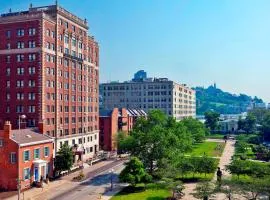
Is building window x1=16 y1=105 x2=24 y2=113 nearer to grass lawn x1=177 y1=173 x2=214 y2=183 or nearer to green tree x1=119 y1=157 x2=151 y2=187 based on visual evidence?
green tree x1=119 y1=157 x2=151 y2=187

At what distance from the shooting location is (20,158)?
204 ft

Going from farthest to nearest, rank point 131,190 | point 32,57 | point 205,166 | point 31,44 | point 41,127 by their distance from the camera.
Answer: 1. point 31,44
2. point 32,57
3. point 41,127
4. point 205,166
5. point 131,190

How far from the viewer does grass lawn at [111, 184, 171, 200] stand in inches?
2188

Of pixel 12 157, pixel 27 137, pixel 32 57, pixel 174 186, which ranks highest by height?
pixel 32 57

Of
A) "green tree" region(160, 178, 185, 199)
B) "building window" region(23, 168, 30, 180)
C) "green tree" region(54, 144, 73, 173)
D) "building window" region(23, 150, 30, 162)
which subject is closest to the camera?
"green tree" region(160, 178, 185, 199)

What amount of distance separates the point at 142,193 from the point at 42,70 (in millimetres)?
35299

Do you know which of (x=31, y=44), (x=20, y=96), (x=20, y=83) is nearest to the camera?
(x=31, y=44)

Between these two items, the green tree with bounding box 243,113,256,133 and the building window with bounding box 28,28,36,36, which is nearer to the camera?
the building window with bounding box 28,28,36,36

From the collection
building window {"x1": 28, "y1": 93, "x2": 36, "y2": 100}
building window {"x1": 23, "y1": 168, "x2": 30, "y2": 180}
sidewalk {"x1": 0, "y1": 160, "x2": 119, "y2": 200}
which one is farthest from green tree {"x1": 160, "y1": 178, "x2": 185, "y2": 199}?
building window {"x1": 28, "y1": 93, "x2": 36, "y2": 100}

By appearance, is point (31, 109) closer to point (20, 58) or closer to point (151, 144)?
point (20, 58)

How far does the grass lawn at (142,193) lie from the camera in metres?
55.6

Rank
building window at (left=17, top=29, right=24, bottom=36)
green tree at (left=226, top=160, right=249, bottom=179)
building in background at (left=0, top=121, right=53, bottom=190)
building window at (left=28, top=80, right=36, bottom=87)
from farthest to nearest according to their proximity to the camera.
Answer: building window at (left=17, top=29, right=24, bottom=36)
building window at (left=28, top=80, right=36, bottom=87)
green tree at (left=226, top=160, right=249, bottom=179)
building in background at (left=0, top=121, right=53, bottom=190)

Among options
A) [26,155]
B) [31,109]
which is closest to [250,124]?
[31,109]

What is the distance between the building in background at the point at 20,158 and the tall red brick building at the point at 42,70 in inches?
370
